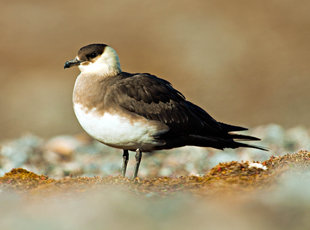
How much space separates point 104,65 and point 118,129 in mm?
1150

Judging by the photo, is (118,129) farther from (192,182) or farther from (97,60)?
(97,60)

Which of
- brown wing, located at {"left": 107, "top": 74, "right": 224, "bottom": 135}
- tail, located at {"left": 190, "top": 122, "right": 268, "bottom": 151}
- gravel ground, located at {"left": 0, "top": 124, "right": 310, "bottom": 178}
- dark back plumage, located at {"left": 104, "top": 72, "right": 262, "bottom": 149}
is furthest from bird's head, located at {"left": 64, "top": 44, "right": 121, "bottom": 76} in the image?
gravel ground, located at {"left": 0, "top": 124, "right": 310, "bottom": 178}

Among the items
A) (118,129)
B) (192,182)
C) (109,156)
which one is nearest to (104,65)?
(118,129)

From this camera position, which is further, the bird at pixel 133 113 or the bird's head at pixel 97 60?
the bird's head at pixel 97 60

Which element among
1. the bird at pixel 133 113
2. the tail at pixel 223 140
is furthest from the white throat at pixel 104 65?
the tail at pixel 223 140

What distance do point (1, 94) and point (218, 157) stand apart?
11.5 metres

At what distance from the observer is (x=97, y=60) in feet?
23.5

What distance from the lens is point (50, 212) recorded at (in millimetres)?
4531

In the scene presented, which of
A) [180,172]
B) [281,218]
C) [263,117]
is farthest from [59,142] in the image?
[281,218]

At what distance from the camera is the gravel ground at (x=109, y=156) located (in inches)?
411

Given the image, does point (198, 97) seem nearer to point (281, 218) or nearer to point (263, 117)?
point (263, 117)

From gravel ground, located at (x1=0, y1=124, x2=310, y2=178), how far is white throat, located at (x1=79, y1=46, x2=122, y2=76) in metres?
3.25

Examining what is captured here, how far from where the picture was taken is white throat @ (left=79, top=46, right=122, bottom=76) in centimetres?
709

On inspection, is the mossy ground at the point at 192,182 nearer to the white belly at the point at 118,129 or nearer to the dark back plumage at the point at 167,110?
the white belly at the point at 118,129
